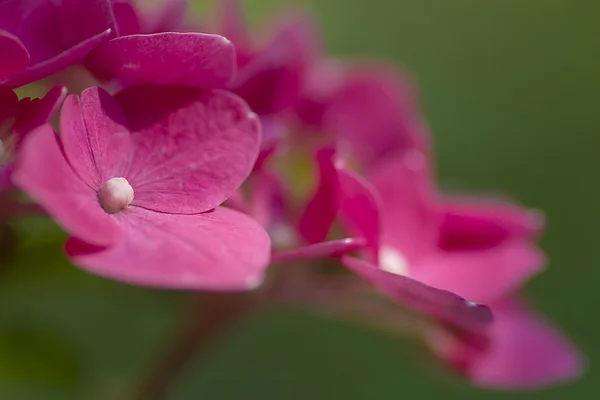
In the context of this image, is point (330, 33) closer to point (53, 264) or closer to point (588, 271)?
point (588, 271)

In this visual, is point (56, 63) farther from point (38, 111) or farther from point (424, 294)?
point (424, 294)

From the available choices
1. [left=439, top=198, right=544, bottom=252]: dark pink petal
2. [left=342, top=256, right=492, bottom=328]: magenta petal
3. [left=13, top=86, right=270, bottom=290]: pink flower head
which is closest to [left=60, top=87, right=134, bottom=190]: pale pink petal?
[left=13, top=86, right=270, bottom=290]: pink flower head

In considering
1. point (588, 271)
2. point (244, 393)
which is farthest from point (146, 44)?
point (588, 271)

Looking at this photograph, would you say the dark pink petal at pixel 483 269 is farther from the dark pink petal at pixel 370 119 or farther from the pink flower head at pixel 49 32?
the pink flower head at pixel 49 32

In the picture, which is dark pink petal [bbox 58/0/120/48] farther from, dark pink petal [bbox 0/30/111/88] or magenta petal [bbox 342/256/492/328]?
magenta petal [bbox 342/256/492/328]

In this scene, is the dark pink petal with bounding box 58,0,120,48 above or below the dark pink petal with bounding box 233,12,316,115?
above

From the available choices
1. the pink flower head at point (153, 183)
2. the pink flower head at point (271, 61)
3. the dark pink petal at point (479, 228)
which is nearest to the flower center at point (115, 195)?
the pink flower head at point (153, 183)
